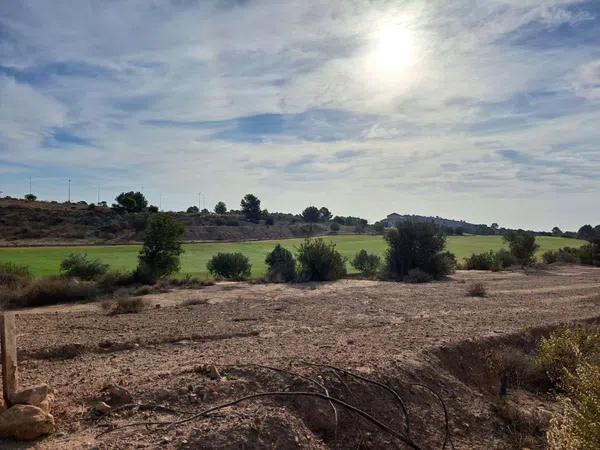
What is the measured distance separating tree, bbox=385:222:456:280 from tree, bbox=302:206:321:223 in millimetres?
78919

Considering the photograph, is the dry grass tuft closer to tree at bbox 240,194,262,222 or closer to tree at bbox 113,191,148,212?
tree at bbox 113,191,148,212

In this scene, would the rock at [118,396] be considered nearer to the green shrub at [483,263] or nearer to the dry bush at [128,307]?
the dry bush at [128,307]

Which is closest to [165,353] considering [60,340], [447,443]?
[60,340]

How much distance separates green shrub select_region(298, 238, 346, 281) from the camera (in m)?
29.4

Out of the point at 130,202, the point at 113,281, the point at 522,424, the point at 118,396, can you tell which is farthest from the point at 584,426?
the point at 130,202

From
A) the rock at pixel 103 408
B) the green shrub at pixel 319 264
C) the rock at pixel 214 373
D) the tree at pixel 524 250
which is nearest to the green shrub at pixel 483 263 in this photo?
the tree at pixel 524 250

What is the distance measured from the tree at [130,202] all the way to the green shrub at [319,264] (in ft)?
196

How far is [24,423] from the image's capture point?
18.3 ft

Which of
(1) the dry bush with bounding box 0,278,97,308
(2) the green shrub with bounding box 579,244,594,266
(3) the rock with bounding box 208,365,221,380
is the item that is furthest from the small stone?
(2) the green shrub with bounding box 579,244,594,266

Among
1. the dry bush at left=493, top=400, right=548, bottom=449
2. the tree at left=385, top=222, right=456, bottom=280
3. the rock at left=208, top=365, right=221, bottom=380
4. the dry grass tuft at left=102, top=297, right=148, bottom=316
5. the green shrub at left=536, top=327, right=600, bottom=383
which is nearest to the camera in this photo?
the rock at left=208, top=365, right=221, bottom=380

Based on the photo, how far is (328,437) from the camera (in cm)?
713

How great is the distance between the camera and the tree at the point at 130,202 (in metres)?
83.2

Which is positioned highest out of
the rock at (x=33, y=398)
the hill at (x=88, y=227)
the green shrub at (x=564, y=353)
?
the hill at (x=88, y=227)

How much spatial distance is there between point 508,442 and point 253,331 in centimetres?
618
